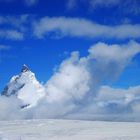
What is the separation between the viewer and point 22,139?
636 ft

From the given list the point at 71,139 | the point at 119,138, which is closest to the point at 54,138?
the point at 71,139

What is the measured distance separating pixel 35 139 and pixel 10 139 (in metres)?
10.6

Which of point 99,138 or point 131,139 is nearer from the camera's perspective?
point 131,139

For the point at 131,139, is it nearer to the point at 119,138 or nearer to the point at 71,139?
the point at 119,138

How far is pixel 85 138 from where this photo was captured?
199 meters

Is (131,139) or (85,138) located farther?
(85,138)

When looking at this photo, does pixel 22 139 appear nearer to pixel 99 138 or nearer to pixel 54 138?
pixel 54 138

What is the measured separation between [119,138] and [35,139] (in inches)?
1369

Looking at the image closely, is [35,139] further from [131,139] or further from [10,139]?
[131,139]

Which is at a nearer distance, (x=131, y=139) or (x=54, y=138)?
(x=131, y=139)

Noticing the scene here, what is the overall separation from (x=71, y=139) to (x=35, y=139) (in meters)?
15.0

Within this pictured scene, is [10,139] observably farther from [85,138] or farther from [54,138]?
[85,138]

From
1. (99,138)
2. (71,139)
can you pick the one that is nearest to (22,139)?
(71,139)

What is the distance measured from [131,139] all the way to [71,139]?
26.5m
